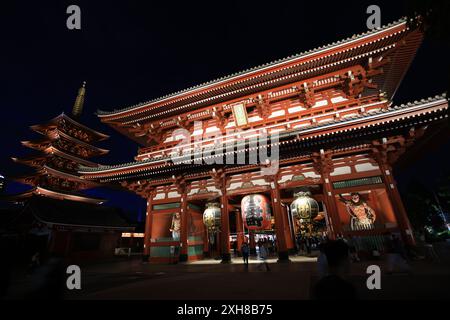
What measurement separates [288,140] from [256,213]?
3.97m

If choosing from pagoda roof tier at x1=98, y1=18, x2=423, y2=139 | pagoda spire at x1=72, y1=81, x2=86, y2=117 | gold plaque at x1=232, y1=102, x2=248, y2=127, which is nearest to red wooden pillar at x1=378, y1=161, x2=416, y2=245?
pagoda roof tier at x1=98, y1=18, x2=423, y2=139

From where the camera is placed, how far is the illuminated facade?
32.6ft

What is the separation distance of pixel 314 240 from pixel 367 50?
2095 centimetres

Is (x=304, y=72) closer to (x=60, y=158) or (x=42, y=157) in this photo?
(x=60, y=158)

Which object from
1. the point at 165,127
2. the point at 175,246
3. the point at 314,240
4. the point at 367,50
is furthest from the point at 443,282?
the point at 314,240

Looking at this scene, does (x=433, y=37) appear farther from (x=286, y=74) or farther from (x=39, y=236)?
(x=39, y=236)

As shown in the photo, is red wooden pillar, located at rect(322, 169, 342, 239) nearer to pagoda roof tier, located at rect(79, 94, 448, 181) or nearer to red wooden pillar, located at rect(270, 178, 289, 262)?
pagoda roof tier, located at rect(79, 94, 448, 181)

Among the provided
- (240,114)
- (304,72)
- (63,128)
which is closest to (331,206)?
(240,114)

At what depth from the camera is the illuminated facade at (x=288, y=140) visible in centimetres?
992

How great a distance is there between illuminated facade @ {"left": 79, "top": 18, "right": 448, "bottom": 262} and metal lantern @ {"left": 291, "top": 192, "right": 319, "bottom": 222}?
0.68 m

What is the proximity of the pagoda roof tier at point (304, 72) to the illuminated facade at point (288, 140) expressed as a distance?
0.06 m

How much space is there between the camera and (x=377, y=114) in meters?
9.07

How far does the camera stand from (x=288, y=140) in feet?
34.3

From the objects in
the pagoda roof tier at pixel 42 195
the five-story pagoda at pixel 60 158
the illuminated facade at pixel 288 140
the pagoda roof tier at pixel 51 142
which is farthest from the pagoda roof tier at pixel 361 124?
the pagoda roof tier at pixel 51 142
